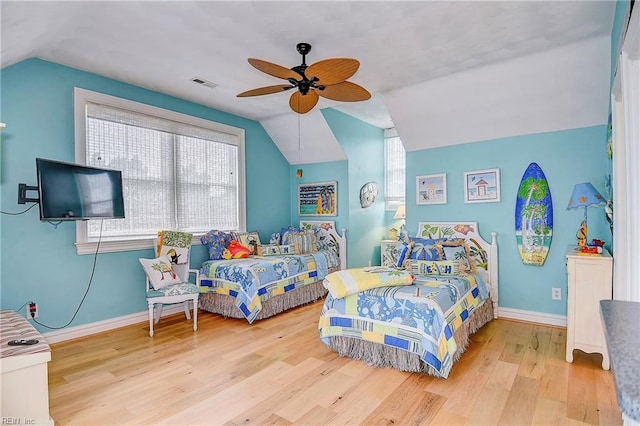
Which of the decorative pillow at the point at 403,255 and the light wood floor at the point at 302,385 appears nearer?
the light wood floor at the point at 302,385

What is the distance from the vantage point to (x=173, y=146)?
14.1ft

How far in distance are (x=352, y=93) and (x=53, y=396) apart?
311 centimetres

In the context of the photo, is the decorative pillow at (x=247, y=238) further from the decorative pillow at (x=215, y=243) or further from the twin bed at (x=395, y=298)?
the twin bed at (x=395, y=298)

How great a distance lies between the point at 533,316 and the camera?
12.3 ft

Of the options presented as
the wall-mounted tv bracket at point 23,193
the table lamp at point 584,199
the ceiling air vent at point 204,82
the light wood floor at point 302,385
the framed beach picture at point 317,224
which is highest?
the ceiling air vent at point 204,82

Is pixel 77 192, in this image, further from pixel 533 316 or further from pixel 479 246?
pixel 533 316

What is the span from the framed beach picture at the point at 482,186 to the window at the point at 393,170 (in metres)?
1.85

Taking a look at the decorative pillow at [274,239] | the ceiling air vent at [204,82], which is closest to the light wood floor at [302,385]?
the decorative pillow at [274,239]

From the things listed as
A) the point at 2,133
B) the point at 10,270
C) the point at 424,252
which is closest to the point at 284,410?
the point at 424,252

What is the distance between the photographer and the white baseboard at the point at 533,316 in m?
3.61

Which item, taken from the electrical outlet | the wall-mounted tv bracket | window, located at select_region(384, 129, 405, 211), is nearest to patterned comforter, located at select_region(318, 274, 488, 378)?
the electrical outlet

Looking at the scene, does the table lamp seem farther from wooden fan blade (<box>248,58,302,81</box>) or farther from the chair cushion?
the chair cushion

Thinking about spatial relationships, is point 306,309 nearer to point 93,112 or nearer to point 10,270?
point 10,270

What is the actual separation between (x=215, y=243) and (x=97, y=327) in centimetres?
150
